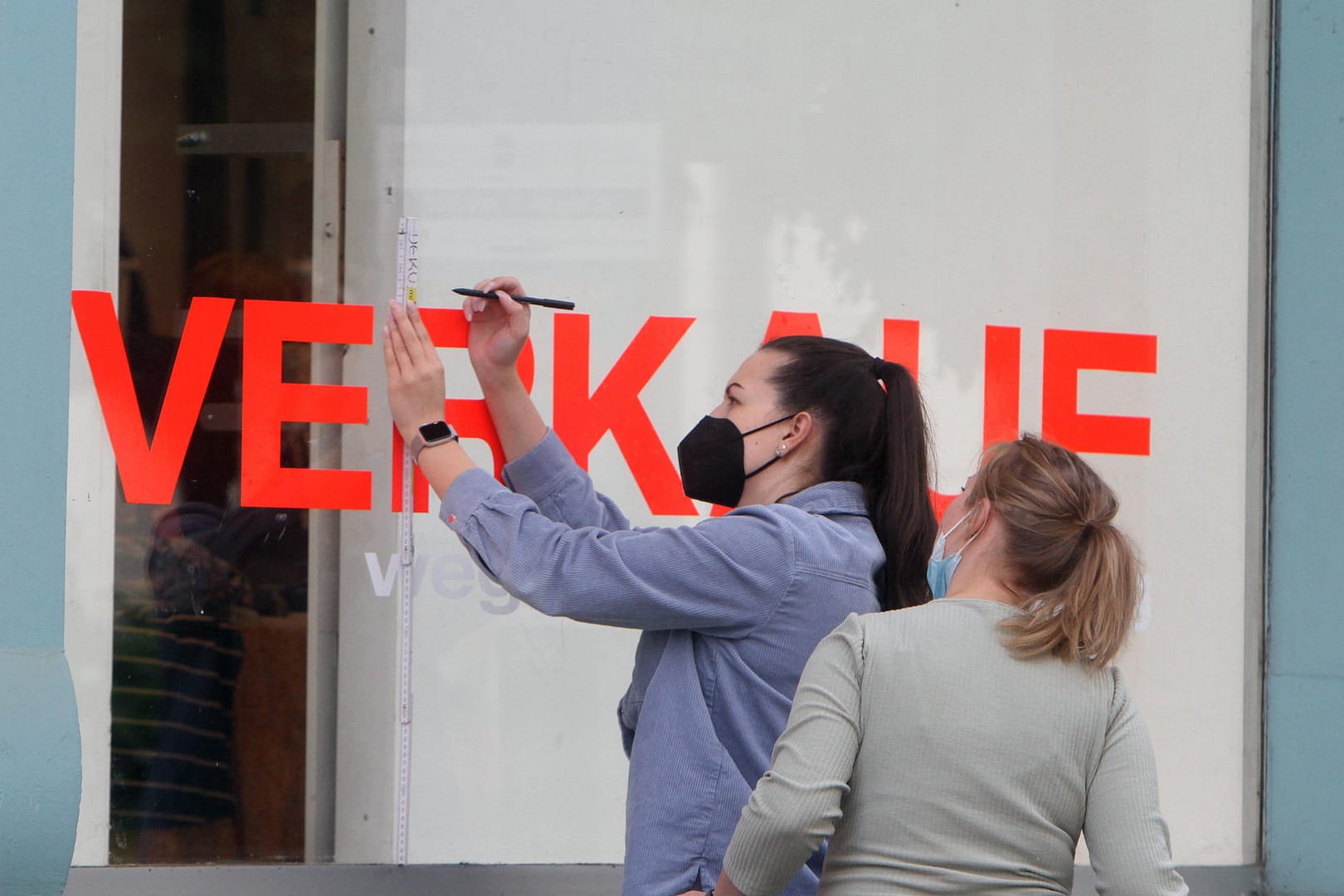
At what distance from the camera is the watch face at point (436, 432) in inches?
92.7

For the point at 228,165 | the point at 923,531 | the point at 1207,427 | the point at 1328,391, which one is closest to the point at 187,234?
the point at 228,165

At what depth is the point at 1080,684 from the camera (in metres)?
1.81

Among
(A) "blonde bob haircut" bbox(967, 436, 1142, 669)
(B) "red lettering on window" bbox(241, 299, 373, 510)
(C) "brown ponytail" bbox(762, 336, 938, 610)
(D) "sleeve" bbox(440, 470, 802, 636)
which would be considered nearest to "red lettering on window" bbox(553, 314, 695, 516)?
(B) "red lettering on window" bbox(241, 299, 373, 510)

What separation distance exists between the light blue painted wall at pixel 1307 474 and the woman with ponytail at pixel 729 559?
1.78 metres

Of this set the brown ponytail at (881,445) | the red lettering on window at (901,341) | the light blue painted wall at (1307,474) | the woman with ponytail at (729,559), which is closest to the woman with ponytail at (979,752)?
the woman with ponytail at (729,559)

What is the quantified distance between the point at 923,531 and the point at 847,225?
4.47 feet

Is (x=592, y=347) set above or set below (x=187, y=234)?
below

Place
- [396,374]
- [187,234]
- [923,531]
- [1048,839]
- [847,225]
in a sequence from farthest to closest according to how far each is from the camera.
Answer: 1. [847,225]
2. [187,234]
3. [396,374]
4. [923,531]
5. [1048,839]

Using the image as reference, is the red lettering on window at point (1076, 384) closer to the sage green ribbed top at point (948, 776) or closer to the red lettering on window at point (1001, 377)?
the red lettering on window at point (1001, 377)

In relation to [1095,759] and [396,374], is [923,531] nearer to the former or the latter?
[1095,759]

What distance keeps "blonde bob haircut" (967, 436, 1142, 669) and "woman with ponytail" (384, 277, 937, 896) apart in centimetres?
35

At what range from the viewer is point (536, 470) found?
2.52 meters

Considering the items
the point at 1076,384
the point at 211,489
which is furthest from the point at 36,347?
the point at 1076,384

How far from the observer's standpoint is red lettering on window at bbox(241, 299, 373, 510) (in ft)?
10.5
